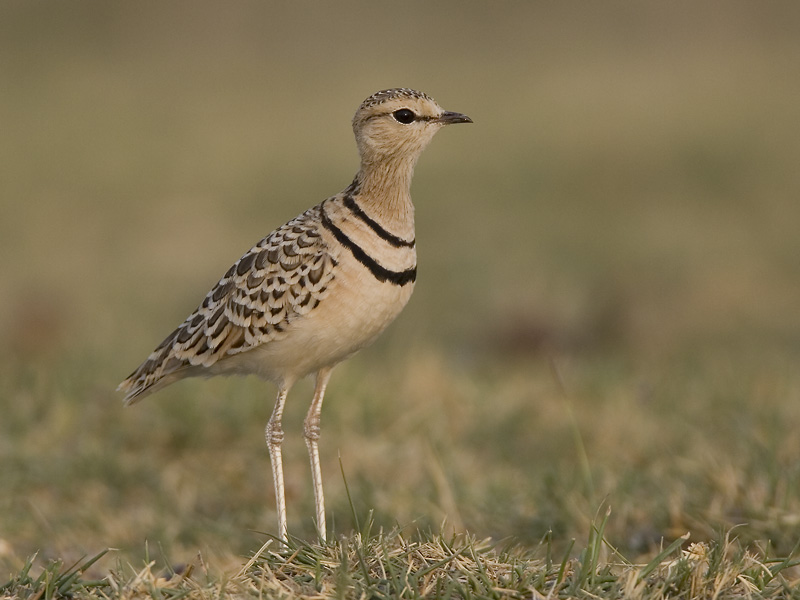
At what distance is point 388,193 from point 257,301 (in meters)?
0.60

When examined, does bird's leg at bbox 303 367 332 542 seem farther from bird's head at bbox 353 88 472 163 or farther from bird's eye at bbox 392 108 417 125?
bird's eye at bbox 392 108 417 125

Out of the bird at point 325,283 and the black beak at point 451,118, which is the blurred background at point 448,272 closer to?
the bird at point 325,283

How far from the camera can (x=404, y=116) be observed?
4.14 meters

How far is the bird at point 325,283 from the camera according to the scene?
12.9 feet

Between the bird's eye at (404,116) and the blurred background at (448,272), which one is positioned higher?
the bird's eye at (404,116)

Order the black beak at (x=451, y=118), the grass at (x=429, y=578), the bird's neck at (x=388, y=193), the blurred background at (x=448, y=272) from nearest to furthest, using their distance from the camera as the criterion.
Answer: the grass at (x=429, y=578) → the bird's neck at (x=388, y=193) → the black beak at (x=451, y=118) → the blurred background at (x=448, y=272)

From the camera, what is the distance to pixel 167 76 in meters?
21.1

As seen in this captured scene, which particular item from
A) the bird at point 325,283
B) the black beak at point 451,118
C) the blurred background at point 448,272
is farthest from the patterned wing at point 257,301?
the blurred background at point 448,272

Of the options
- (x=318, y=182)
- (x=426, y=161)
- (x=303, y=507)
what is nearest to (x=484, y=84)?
(x=426, y=161)

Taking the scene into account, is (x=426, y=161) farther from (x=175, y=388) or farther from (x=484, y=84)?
(x=175, y=388)

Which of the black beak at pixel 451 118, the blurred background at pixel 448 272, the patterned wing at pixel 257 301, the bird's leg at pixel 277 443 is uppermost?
the black beak at pixel 451 118

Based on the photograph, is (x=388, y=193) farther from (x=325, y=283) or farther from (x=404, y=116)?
(x=325, y=283)

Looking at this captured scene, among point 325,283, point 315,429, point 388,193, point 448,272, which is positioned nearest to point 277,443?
point 315,429

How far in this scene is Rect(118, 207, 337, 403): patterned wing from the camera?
402cm
